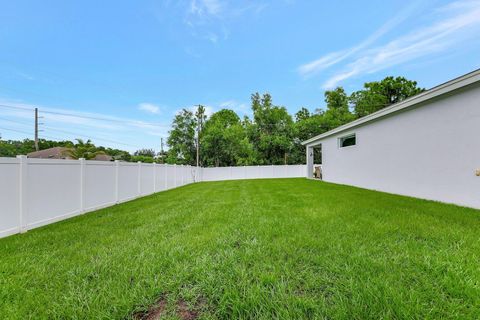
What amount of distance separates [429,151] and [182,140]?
2237 cm

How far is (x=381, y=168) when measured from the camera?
26.4 feet

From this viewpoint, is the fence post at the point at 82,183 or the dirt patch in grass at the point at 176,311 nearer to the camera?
the dirt patch in grass at the point at 176,311

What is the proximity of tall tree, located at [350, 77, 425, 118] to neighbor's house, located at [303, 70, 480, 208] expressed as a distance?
19017 millimetres

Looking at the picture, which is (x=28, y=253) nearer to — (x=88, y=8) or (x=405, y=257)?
(x=405, y=257)

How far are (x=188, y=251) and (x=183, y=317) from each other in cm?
112

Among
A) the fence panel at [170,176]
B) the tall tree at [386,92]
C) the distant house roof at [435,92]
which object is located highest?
the tall tree at [386,92]

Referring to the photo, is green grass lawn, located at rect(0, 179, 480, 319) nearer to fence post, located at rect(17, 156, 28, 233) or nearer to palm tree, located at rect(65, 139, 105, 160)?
fence post, located at rect(17, 156, 28, 233)

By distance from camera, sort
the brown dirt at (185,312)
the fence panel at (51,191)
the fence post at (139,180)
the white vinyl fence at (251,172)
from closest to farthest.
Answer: the brown dirt at (185,312), the fence panel at (51,191), the fence post at (139,180), the white vinyl fence at (251,172)

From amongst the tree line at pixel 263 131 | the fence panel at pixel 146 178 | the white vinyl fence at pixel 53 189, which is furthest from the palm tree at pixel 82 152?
the white vinyl fence at pixel 53 189

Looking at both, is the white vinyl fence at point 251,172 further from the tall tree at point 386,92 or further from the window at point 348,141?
the tall tree at point 386,92

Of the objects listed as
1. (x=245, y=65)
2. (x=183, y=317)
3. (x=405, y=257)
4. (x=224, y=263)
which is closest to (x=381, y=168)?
(x=405, y=257)

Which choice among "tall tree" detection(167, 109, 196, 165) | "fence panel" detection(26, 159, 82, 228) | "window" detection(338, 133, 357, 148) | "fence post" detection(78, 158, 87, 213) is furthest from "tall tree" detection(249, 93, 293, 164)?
"fence panel" detection(26, 159, 82, 228)

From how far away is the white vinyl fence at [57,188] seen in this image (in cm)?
335

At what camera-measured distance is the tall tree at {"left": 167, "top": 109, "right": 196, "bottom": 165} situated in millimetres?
24906
